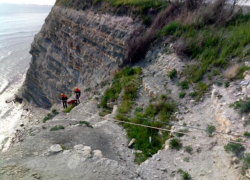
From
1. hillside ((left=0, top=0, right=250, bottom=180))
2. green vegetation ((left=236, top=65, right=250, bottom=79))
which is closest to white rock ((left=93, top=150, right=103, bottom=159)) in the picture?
hillside ((left=0, top=0, right=250, bottom=180))

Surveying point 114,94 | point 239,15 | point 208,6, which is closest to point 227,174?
point 114,94

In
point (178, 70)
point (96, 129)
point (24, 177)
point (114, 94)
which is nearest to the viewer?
point (24, 177)

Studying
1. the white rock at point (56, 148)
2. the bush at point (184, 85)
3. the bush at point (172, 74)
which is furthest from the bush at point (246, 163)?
the bush at point (172, 74)

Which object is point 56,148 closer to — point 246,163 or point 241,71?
point 246,163

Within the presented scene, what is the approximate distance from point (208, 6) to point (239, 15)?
6.46ft

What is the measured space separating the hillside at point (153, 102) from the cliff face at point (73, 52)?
12 cm

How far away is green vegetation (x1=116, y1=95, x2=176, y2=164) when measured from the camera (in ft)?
29.1

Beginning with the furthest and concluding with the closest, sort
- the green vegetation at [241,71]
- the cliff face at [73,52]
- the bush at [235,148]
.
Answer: the cliff face at [73,52], the green vegetation at [241,71], the bush at [235,148]

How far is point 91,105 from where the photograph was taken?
14273 millimetres

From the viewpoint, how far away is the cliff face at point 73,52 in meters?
18.0

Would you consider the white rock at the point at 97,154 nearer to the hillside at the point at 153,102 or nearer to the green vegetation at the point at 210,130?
the hillside at the point at 153,102

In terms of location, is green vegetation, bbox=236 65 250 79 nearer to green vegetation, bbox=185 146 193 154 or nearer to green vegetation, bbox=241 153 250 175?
green vegetation, bbox=185 146 193 154

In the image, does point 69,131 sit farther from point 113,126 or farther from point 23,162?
point 23,162

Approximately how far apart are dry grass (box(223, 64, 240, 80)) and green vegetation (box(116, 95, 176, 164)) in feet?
7.96
